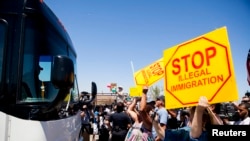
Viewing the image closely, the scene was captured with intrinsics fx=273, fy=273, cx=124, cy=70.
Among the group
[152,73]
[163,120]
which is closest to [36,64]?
[152,73]

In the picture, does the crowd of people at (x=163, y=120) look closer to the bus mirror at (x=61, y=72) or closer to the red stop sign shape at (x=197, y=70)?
the red stop sign shape at (x=197, y=70)

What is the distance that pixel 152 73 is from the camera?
17.6 ft

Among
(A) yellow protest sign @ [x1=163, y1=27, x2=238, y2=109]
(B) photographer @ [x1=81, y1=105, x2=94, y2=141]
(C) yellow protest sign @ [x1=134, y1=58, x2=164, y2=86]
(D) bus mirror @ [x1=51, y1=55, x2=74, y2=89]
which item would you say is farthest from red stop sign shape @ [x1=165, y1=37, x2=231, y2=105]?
(B) photographer @ [x1=81, y1=105, x2=94, y2=141]

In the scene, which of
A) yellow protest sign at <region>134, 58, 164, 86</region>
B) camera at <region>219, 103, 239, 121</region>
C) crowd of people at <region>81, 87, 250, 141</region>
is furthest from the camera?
camera at <region>219, 103, 239, 121</region>

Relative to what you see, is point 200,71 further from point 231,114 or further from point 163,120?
point 231,114

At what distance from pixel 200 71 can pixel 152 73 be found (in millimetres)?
2413

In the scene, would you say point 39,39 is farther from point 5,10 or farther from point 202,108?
point 202,108

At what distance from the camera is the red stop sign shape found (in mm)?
2768

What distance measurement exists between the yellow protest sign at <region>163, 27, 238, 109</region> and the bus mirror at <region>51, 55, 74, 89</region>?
4.07 feet

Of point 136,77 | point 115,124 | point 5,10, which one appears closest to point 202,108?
point 5,10

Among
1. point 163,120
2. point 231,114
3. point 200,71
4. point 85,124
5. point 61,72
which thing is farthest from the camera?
point 231,114

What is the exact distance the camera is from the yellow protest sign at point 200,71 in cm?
271

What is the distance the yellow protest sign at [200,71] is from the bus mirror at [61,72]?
48.8 inches

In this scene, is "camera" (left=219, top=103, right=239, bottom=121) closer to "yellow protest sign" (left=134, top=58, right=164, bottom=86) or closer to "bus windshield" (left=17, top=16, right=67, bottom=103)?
"yellow protest sign" (left=134, top=58, right=164, bottom=86)
